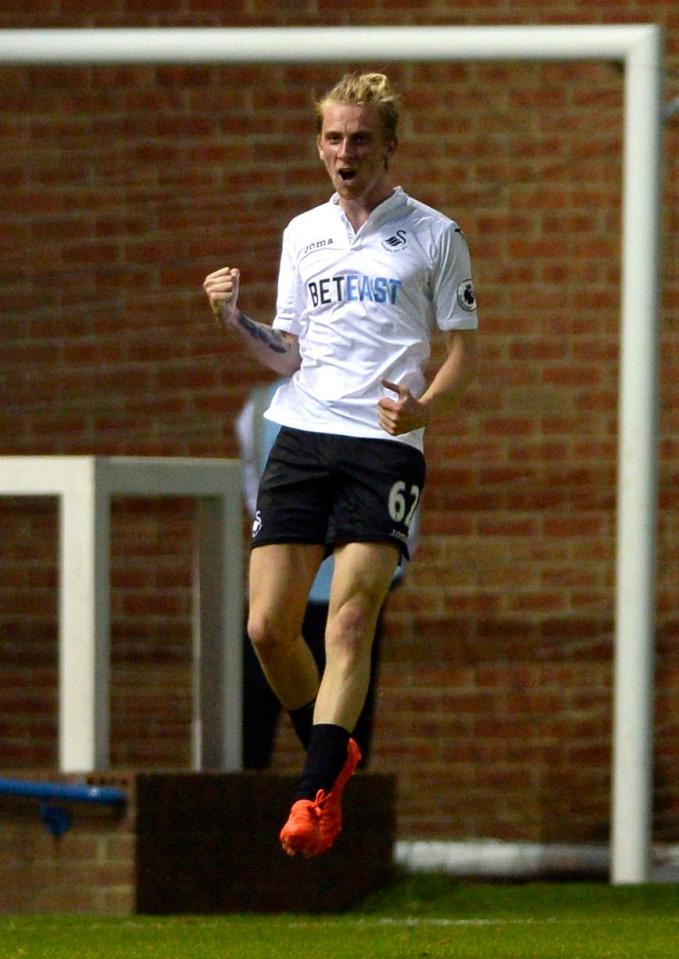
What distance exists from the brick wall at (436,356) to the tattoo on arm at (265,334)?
3.11 m

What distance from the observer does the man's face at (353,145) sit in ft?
16.5

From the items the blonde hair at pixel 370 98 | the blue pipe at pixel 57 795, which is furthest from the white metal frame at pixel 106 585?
the blonde hair at pixel 370 98

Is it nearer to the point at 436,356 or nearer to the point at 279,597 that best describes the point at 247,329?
the point at 279,597

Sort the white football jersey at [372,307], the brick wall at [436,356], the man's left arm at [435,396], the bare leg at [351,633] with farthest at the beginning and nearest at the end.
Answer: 1. the brick wall at [436,356]
2. the white football jersey at [372,307]
3. the bare leg at [351,633]
4. the man's left arm at [435,396]

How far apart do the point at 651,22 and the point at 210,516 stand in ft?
9.63

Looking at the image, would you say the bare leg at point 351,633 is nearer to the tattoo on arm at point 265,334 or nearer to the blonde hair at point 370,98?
the tattoo on arm at point 265,334

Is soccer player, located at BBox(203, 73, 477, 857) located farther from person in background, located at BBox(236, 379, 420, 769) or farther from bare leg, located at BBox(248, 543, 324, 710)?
person in background, located at BBox(236, 379, 420, 769)

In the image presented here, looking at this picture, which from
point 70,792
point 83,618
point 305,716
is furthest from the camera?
point 83,618

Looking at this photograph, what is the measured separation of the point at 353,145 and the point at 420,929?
2236 millimetres

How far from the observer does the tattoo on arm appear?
206 inches

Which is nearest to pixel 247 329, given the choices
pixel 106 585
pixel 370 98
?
pixel 370 98

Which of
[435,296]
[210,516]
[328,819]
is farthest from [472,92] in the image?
[328,819]

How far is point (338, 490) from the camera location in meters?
5.12

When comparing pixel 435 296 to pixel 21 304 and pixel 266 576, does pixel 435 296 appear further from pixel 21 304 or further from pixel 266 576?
pixel 21 304
